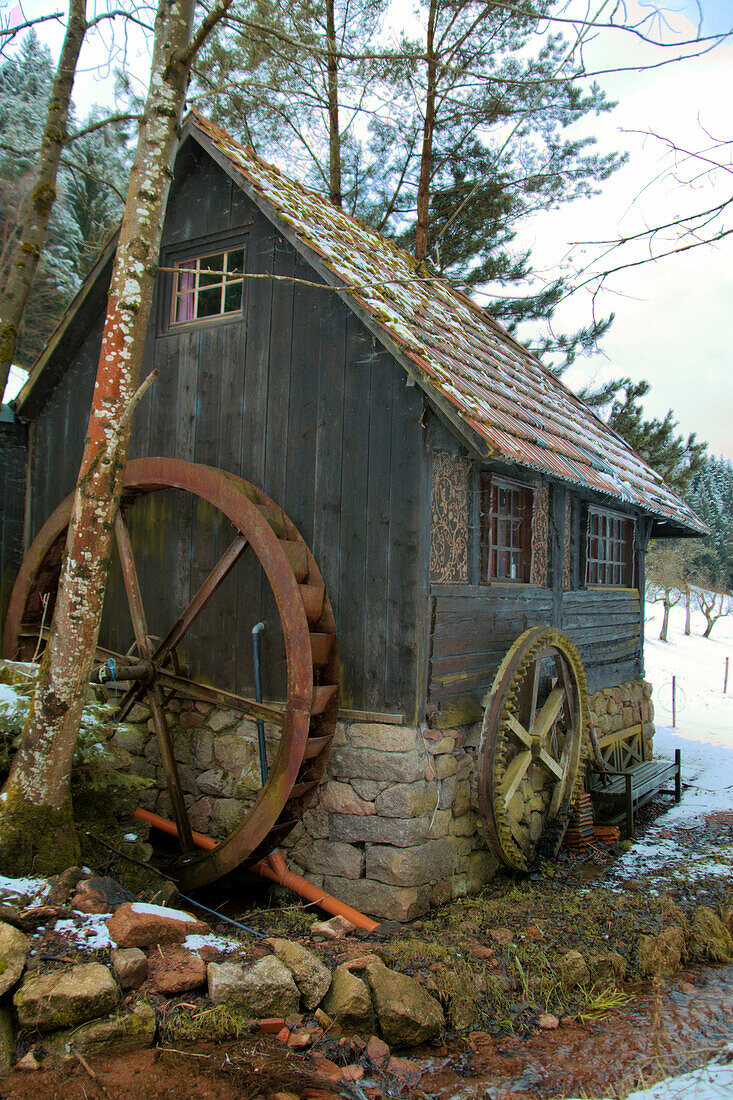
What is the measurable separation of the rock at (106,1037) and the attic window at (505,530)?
3851 millimetres

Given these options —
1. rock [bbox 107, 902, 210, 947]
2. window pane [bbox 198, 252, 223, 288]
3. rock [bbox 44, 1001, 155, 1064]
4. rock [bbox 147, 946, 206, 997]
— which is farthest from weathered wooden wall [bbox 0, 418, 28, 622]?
rock [bbox 44, 1001, 155, 1064]

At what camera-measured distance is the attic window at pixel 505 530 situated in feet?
19.2

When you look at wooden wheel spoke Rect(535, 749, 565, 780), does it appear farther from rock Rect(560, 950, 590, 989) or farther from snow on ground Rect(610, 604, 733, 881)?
rock Rect(560, 950, 590, 989)

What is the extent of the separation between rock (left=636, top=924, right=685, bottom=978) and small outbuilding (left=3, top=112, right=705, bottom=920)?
3.79 ft

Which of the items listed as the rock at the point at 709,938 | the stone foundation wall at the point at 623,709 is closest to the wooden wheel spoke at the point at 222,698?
the rock at the point at 709,938

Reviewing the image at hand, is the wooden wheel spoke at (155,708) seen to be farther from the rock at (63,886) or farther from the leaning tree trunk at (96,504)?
the rock at (63,886)

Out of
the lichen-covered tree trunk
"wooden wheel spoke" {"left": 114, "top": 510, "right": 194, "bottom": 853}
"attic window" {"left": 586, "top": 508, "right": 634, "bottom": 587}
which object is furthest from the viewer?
"attic window" {"left": 586, "top": 508, "right": 634, "bottom": 587}

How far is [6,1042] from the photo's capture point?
255cm

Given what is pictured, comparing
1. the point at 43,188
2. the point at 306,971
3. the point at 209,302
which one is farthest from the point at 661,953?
the point at 43,188

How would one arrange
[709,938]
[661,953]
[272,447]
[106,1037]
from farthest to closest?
[272,447] < [709,938] < [661,953] < [106,1037]

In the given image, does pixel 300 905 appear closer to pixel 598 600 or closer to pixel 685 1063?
pixel 685 1063

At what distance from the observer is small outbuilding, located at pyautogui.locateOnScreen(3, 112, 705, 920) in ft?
16.2

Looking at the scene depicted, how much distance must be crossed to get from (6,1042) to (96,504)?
2403 mm

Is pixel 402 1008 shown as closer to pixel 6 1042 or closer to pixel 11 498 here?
pixel 6 1042
